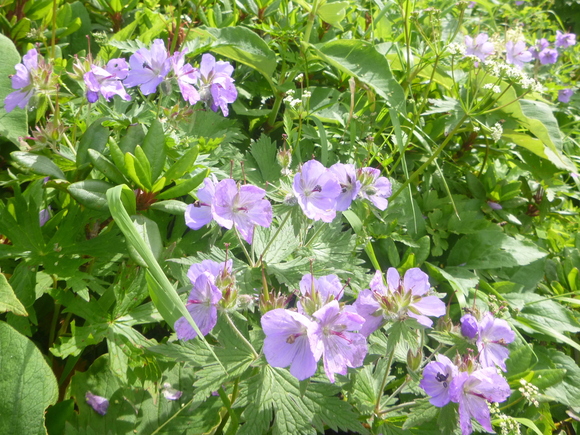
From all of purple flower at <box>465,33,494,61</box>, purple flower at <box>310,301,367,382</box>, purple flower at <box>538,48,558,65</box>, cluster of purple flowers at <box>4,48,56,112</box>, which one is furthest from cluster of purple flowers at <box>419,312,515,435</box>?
purple flower at <box>538,48,558,65</box>

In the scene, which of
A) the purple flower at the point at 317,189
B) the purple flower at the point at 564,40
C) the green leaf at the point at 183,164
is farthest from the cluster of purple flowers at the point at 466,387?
the purple flower at the point at 564,40

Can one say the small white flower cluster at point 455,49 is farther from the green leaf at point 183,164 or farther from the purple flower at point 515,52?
the purple flower at point 515,52

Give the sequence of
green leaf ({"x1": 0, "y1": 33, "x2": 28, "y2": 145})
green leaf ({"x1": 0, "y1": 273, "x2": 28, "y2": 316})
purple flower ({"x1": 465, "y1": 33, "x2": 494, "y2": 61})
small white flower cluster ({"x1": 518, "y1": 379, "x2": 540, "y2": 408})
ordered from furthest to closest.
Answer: purple flower ({"x1": 465, "y1": 33, "x2": 494, "y2": 61}) → green leaf ({"x1": 0, "y1": 33, "x2": 28, "y2": 145}) → small white flower cluster ({"x1": 518, "y1": 379, "x2": 540, "y2": 408}) → green leaf ({"x1": 0, "y1": 273, "x2": 28, "y2": 316})

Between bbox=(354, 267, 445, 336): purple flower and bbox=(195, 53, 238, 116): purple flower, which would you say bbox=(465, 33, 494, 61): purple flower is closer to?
bbox=(195, 53, 238, 116): purple flower

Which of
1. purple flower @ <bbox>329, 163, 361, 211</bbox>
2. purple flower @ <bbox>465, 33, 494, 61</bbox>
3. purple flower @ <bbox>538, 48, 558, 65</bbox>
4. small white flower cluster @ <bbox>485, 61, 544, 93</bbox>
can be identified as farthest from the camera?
purple flower @ <bbox>538, 48, 558, 65</bbox>

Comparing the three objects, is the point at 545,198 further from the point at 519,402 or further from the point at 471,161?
the point at 519,402

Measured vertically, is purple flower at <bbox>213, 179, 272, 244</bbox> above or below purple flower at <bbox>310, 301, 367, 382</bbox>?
above

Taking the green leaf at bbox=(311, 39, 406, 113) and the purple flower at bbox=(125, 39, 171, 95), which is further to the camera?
the green leaf at bbox=(311, 39, 406, 113)

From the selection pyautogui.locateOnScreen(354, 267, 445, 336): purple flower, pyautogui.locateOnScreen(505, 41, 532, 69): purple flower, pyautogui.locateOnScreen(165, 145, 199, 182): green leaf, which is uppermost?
pyautogui.locateOnScreen(165, 145, 199, 182): green leaf
